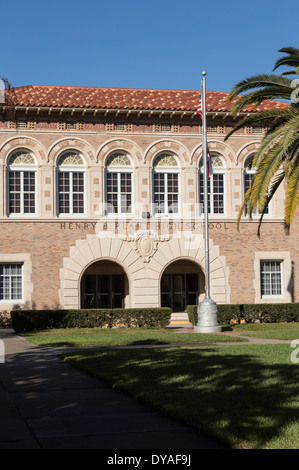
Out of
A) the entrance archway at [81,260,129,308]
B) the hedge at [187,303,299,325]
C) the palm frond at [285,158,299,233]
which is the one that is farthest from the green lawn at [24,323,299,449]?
the entrance archway at [81,260,129,308]

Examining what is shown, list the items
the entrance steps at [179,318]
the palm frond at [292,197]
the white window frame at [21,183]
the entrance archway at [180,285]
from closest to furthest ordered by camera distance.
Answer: the palm frond at [292,197] < the white window frame at [21,183] < the entrance steps at [179,318] < the entrance archway at [180,285]

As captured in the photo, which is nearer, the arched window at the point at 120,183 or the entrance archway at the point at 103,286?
the arched window at the point at 120,183

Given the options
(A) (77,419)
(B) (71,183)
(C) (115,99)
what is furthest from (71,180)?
(A) (77,419)

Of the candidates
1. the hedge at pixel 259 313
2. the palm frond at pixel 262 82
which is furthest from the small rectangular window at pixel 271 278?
the palm frond at pixel 262 82

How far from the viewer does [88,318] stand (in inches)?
1112

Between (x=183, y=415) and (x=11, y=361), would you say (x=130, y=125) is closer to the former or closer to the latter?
(x=11, y=361)

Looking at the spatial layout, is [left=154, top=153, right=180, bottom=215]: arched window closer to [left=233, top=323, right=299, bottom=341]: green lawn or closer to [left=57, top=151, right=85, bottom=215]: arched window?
[left=57, top=151, right=85, bottom=215]: arched window

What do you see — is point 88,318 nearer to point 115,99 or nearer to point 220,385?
point 115,99

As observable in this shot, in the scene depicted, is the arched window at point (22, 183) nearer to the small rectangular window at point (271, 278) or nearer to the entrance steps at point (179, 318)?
the entrance steps at point (179, 318)

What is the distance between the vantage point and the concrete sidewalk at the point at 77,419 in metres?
6.94

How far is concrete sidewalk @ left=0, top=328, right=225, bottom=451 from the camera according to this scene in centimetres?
694

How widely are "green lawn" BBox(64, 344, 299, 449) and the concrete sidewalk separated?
27 centimetres

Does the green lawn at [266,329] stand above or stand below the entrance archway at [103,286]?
below

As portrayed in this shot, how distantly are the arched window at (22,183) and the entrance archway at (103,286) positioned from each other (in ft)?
17.6
